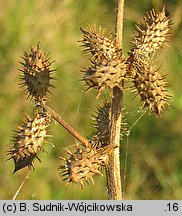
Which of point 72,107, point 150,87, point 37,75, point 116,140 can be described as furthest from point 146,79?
point 72,107

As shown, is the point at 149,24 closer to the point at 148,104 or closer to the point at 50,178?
the point at 148,104

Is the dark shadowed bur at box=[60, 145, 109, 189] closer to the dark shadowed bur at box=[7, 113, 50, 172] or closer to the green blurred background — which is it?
the dark shadowed bur at box=[7, 113, 50, 172]

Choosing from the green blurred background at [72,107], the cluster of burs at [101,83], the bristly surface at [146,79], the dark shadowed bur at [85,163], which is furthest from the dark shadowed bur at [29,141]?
the green blurred background at [72,107]

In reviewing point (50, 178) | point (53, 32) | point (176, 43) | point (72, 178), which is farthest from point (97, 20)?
point (72, 178)

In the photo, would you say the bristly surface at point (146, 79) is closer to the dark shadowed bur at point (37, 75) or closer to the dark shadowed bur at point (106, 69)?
the dark shadowed bur at point (106, 69)

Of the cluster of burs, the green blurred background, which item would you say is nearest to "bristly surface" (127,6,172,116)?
the cluster of burs

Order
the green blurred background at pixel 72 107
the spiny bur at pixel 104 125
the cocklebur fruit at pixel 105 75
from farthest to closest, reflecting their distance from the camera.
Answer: the green blurred background at pixel 72 107 → the spiny bur at pixel 104 125 → the cocklebur fruit at pixel 105 75
